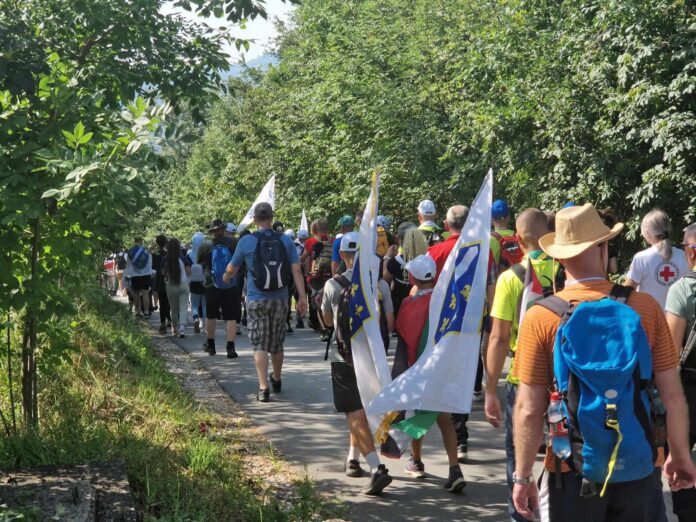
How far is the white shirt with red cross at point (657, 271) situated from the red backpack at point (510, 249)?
0.99 m

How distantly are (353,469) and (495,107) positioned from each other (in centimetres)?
941

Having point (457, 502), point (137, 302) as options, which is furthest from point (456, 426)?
point (137, 302)

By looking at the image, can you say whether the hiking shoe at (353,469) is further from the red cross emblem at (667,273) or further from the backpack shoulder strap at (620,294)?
the backpack shoulder strap at (620,294)

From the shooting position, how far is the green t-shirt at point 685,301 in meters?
5.07

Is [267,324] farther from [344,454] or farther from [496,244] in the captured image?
[496,244]

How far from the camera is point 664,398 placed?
3428 millimetres

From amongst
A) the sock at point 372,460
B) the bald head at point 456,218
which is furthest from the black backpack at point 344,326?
the bald head at point 456,218

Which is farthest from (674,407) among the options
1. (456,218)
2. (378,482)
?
(456,218)

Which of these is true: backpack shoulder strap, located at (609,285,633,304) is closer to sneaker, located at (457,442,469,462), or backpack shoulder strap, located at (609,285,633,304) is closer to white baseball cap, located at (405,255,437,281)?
white baseball cap, located at (405,255,437,281)

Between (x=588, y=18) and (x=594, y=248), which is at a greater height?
(x=588, y=18)

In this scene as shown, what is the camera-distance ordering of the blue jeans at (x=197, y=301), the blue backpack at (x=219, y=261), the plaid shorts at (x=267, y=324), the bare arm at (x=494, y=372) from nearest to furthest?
the bare arm at (x=494, y=372), the plaid shorts at (x=267, y=324), the blue backpack at (x=219, y=261), the blue jeans at (x=197, y=301)

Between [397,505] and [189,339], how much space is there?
10.0 metres

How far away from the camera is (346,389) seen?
6465 mm

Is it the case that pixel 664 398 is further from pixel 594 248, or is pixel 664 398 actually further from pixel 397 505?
pixel 397 505
